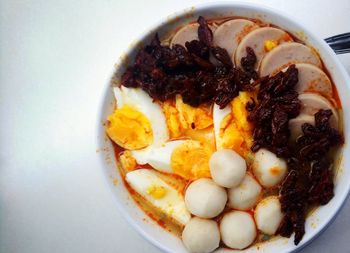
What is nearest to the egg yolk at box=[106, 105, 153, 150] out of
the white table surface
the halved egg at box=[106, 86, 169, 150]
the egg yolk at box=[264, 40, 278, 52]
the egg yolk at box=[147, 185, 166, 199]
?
the halved egg at box=[106, 86, 169, 150]

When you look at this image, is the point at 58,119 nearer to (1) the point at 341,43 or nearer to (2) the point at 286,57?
(2) the point at 286,57

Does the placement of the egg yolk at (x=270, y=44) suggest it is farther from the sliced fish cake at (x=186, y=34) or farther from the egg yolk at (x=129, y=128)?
the egg yolk at (x=129, y=128)

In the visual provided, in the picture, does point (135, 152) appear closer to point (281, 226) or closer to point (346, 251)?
point (281, 226)

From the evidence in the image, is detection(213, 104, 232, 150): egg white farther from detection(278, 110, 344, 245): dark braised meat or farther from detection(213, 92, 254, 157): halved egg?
detection(278, 110, 344, 245): dark braised meat

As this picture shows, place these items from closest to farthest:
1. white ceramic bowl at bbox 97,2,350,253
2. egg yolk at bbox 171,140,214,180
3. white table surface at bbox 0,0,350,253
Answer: white ceramic bowl at bbox 97,2,350,253 < egg yolk at bbox 171,140,214,180 < white table surface at bbox 0,0,350,253

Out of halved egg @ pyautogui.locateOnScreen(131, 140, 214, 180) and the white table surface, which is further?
the white table surface

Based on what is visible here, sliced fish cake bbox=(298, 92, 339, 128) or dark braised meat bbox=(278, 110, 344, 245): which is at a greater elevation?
sliced fish cake bbox=(298, 92, 339, 128)

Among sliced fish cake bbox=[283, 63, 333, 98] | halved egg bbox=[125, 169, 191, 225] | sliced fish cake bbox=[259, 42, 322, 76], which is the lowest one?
halved egg bbox=[125, 169, 191, 225]
